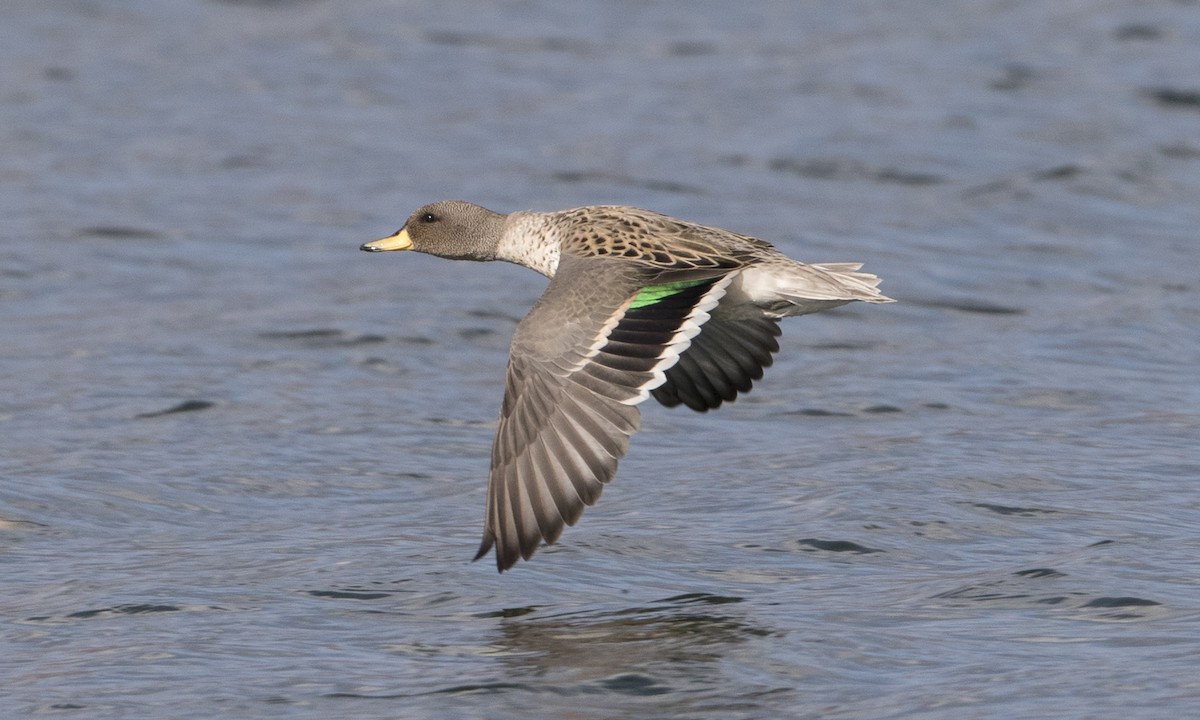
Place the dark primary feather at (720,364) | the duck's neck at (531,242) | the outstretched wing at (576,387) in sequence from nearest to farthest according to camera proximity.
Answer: the outstretched wing at (576,387) < the dark primary feather at (720,364) < the duck's neck at (531,242)

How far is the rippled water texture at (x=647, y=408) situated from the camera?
6352 mm

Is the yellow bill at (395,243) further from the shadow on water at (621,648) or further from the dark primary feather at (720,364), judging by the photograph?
the shadow on water at (621,648)

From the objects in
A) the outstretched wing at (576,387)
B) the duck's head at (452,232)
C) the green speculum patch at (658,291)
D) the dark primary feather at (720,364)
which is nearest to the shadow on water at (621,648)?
the outstretched wing at (576,387)

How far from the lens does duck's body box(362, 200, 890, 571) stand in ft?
21.6

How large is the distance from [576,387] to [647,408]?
2.94 m

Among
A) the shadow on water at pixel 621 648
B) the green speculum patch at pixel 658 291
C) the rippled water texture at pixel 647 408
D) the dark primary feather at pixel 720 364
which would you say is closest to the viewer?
the shadow on water at pixel 621 648

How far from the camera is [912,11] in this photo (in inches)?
797

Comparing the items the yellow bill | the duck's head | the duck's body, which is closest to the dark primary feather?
the duck's body

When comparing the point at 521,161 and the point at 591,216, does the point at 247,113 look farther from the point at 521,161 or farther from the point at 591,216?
the point at 591,216

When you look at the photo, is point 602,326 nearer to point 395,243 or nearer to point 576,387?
point 576,387

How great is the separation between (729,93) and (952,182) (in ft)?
9.62

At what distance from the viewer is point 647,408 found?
971cm

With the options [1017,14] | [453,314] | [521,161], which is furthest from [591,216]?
[1017,14]

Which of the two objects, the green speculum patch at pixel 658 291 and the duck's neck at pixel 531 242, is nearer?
the green speculum patch at pixel 658 291
